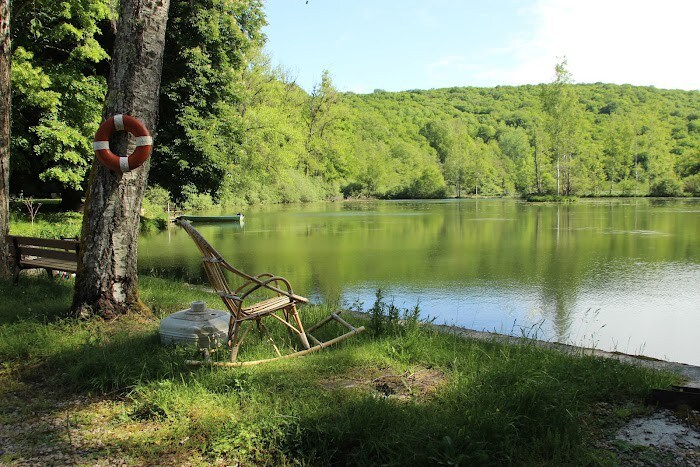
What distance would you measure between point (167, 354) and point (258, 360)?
55cm

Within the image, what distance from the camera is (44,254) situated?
235 inches

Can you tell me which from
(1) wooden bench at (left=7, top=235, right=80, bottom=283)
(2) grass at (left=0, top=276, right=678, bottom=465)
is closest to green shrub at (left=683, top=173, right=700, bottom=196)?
(2) grass at (left=0, top=276, right=678, bottom=465)

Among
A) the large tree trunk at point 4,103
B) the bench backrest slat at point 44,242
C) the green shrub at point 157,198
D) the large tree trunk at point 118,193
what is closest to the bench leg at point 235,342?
the large tree trunk at point 118,193

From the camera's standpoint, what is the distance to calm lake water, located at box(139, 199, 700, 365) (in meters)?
6.64

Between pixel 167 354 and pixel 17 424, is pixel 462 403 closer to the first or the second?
pixel 167 354

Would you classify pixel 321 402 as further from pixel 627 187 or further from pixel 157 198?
pixel 627 187

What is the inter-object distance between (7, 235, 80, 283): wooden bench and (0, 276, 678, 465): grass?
6.63 feet

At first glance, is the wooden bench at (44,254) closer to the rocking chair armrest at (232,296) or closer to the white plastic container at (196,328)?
the white plastic container at (196,328)

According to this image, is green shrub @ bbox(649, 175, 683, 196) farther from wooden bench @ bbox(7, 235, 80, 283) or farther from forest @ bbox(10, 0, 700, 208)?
wooden bench @ bbox(7, 235, 80, 283)

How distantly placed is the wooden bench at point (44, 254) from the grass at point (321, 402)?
2.02 metres

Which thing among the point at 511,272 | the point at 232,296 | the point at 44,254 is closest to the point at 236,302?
the point at 232,296

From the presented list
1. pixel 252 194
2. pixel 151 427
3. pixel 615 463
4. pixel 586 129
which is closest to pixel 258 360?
pixel 151 427

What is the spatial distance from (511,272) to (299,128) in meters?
36.3

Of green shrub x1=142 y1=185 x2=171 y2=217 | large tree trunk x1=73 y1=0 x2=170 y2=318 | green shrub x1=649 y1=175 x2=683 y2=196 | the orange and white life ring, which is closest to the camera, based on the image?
the orange and white life ring
